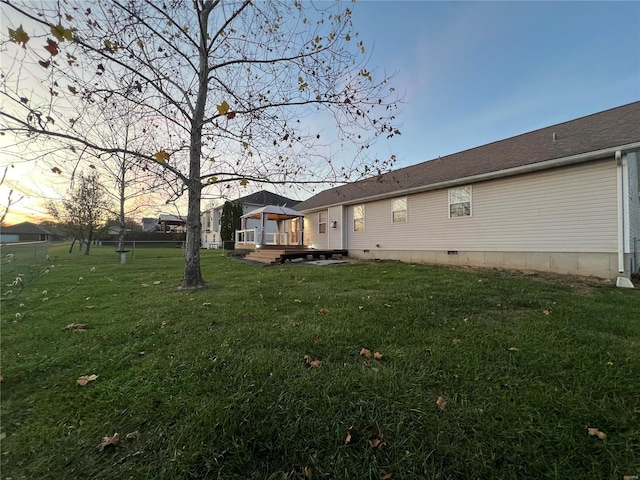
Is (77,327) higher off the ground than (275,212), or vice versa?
(275,212)

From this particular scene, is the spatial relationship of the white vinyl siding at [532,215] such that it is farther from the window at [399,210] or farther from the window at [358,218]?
the window at [358,218]

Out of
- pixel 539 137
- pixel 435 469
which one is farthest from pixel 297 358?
pixel 539 137

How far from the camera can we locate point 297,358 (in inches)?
107

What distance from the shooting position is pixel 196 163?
6.37m

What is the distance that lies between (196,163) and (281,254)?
22.1 ft

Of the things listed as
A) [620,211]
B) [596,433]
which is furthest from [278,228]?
[596,433]

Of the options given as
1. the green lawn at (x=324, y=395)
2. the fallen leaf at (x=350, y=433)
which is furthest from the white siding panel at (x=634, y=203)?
the fallen leaf at (x=350, y=433)

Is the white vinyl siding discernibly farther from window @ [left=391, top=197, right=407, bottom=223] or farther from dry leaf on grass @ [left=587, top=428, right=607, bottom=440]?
dry leaf on grass @ [left=587, top=428, right=607, bottom=440]

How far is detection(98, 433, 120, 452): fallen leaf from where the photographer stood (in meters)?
1.66

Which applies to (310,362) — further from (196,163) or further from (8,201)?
(196,163)

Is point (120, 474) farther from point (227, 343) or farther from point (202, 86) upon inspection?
point (202, 86)

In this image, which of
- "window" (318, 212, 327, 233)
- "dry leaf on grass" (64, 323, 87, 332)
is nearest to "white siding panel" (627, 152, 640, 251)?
"window" (318, 212, 327, 233)

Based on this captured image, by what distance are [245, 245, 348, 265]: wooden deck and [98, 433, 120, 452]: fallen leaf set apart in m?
10.4

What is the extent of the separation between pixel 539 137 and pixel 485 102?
2447 millimetres
